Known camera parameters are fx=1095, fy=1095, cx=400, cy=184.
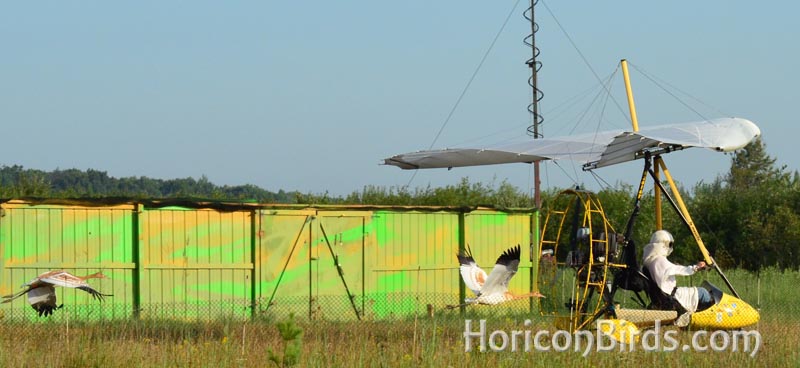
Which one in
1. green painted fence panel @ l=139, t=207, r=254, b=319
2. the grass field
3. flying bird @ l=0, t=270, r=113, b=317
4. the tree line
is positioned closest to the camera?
the grass field

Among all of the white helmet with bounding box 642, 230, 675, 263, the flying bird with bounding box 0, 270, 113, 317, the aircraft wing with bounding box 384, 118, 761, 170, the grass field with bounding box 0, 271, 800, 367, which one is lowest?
the grass field with bounding box 0, 271, 800, 367

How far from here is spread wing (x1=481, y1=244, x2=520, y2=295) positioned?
1340 centimetres

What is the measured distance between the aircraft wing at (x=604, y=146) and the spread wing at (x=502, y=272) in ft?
4.14

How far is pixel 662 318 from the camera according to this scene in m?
12.8

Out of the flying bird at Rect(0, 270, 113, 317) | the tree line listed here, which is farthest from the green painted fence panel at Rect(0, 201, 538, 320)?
the tree line

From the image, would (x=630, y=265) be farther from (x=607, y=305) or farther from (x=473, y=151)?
(x=473, y=151)

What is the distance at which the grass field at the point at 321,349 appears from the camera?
977 cm

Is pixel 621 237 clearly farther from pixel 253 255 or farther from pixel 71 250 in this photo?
pixel 71 250

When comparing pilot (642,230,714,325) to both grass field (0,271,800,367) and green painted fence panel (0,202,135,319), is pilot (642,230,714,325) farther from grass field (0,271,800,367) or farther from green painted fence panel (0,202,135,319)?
green painted fence panel (0,202,135,319)

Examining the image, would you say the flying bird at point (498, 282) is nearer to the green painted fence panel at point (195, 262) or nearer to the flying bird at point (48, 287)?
the green painted fence panel at point (195, 262)

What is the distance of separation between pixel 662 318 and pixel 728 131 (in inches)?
90.2

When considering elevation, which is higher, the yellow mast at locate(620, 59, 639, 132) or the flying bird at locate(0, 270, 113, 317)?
the yellow mast at locate(620, 59, 639, 132)

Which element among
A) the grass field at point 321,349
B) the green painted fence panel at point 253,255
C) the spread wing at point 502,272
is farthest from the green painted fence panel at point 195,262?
the spread wing at point 502,272

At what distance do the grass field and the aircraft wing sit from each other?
2224 millimetres
